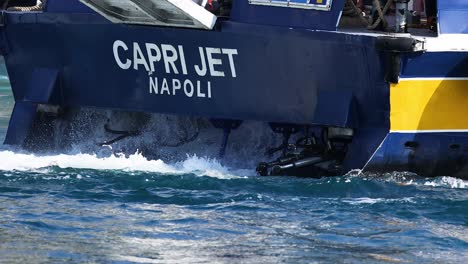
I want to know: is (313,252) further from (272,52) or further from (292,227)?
(272,52)

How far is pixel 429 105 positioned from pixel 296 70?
115 cm

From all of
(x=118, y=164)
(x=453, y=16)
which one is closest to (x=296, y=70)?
(x=453, y=16)

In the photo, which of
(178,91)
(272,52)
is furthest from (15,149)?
(272,52)

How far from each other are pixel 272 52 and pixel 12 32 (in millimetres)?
3102

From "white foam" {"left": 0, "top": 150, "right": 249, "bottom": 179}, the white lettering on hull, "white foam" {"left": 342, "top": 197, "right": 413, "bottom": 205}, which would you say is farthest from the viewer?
"white foam" {"left": 0, "top": 150, "right": 249, "bottom": 179}

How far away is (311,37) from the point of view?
39.7 ft

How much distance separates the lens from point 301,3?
40.2 feet

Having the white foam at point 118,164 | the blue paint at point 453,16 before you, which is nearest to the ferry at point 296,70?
the blue paint at point 453,16

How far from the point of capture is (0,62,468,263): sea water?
380 inches

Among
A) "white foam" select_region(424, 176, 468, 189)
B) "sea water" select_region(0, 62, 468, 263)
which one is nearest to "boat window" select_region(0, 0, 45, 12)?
"sea water" select_region(0, 62, 468, 263)

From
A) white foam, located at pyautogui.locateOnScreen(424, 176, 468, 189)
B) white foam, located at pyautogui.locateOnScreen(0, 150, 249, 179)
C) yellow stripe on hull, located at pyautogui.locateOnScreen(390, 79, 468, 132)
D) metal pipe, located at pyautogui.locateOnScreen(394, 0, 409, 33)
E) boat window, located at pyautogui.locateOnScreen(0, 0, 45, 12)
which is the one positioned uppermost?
metal pipe, located at pyautogui.locateOnScreen(394, 0, 409, 33)

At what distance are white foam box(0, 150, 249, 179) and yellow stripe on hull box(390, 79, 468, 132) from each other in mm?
1629

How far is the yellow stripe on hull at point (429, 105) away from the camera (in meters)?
12.0

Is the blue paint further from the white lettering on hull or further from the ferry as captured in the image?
the white lettering on hull
